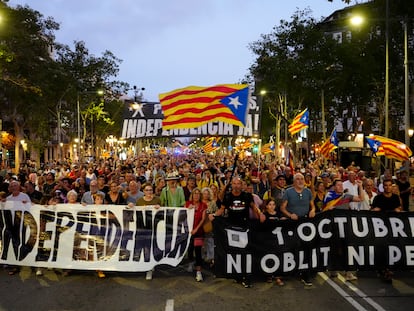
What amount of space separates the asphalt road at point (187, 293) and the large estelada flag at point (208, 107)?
3509 mm

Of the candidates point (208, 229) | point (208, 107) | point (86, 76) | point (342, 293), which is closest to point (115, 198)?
point (208, 229)

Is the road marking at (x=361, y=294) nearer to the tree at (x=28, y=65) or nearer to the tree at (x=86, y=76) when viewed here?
the tree at (x=28, y=65)

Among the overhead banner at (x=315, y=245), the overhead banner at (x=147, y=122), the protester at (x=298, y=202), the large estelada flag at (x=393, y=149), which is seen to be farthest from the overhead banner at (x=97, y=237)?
the large estelada flag at (x=393, y=149)

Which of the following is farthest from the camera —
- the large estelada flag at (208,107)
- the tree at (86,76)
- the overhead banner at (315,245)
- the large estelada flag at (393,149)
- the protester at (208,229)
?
the tree at (86,76)

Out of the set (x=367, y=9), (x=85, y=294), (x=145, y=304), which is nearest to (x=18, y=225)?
(x=85, y=294)

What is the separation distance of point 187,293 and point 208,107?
14.9ft

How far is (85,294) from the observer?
7.06m

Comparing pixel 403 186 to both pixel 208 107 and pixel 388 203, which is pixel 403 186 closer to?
pixel 388 203

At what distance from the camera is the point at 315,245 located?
7613mm

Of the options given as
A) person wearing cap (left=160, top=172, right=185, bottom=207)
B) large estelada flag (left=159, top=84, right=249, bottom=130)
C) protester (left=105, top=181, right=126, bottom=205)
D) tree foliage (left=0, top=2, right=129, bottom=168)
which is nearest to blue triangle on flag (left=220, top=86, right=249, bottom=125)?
large estelada flag (left=159, top=84, right=249, bottom=130)

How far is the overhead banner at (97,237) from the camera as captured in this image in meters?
7.93

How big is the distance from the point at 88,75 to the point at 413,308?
39275 millimetres

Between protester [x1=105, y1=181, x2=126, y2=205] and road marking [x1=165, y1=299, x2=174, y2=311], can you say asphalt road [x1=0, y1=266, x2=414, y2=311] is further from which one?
protester [x1=105, y1=181, x2=126, y2=205]

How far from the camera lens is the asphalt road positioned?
6508 millimetres
